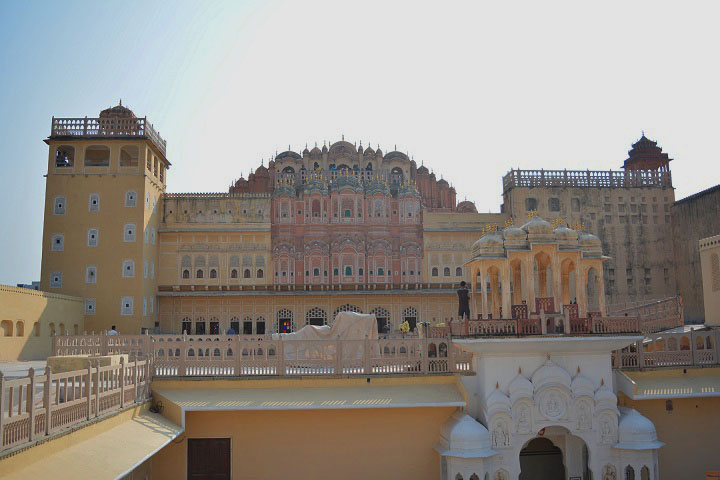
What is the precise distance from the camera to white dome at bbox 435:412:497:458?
13703mm

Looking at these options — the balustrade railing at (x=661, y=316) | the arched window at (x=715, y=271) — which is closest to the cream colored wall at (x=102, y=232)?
the balustrade railing at (x=661, y=316)

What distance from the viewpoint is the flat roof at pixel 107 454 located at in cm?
902

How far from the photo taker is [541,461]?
1627 cm

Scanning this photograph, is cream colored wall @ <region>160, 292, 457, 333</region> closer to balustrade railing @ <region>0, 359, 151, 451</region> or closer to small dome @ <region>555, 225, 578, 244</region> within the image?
small dome @ <region>555, 225, 578, 244</region>

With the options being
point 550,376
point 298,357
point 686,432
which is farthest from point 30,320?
point 686,432

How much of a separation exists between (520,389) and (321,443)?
15.4ft

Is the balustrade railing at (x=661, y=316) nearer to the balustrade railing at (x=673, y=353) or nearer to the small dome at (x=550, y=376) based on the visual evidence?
the balustrade railing at (x=673, y=353)

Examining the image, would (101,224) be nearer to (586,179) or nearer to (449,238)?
(449,238)

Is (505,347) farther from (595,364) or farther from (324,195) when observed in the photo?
(324,195)

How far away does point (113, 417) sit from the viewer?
11.9 meters

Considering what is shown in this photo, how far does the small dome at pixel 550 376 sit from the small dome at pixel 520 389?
0.19m

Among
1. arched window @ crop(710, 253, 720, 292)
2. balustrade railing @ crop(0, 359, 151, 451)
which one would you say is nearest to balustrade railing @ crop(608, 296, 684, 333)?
arched window @ crop(710, 253, 720, 292)

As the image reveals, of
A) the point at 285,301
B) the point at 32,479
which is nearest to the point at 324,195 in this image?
the point at 285,301

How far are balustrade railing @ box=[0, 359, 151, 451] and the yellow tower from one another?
61.7 ft
